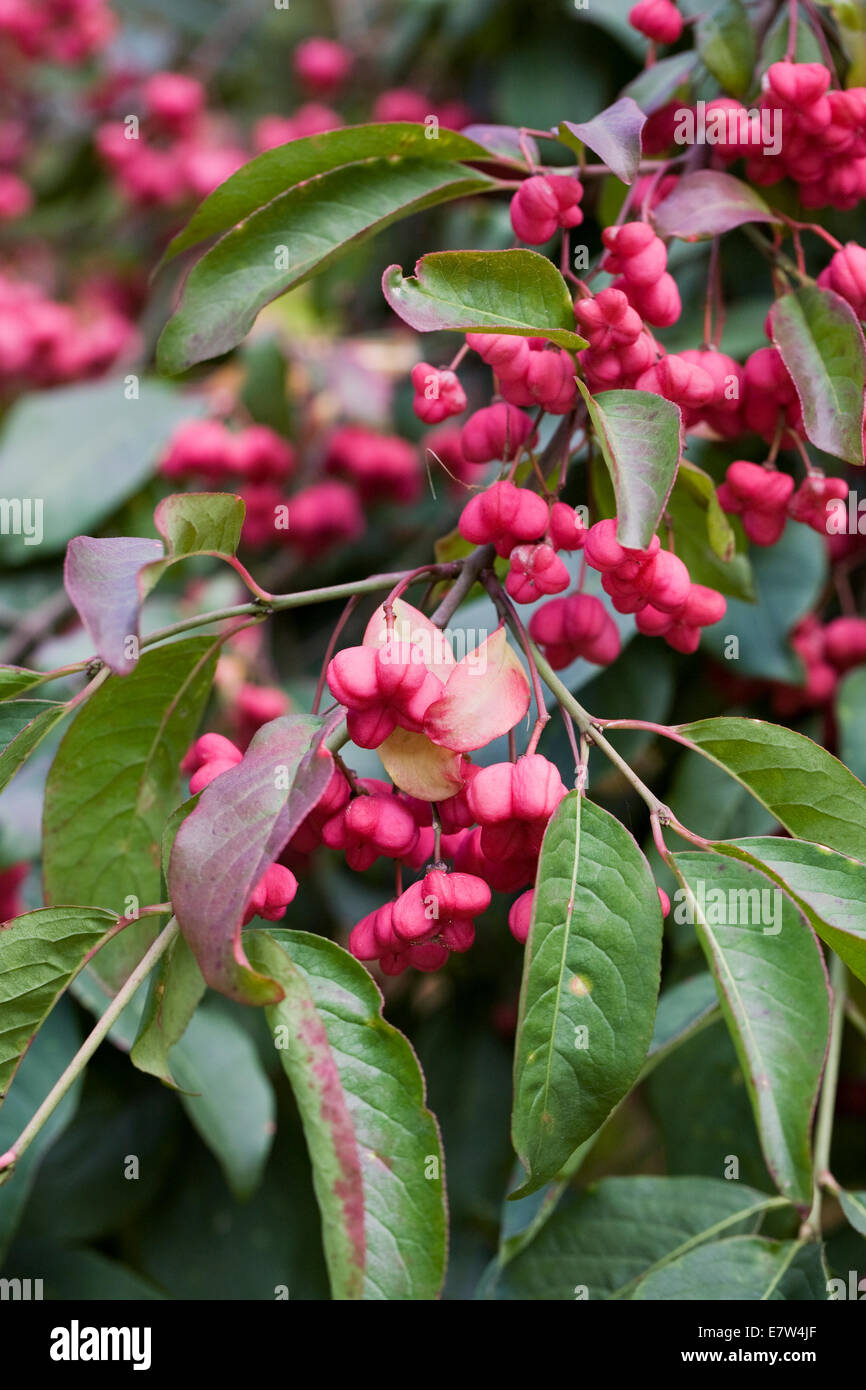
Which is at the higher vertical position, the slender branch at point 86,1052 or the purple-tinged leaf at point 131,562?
the purple-tinged leaf at point 131,562

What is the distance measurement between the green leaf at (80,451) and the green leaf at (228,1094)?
664 millimetres

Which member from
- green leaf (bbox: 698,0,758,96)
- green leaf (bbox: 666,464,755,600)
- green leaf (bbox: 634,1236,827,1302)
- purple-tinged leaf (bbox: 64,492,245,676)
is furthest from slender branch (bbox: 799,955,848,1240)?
green leaf (bbox: 698,0,758,96)

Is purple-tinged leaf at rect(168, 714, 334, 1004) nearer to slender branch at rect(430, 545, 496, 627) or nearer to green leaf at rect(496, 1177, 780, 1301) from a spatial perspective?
slender branch at rect(430, 545, 496, 627)

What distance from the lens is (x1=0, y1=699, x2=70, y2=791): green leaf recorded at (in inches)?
26.4

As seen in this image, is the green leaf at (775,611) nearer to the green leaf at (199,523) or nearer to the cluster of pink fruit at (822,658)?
the cluster of pink fruit at (822,658)

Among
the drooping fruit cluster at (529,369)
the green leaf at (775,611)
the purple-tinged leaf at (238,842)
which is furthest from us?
the green leaf at (775,611)

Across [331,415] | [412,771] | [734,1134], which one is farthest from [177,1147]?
[331,415]

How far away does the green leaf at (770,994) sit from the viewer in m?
0.55

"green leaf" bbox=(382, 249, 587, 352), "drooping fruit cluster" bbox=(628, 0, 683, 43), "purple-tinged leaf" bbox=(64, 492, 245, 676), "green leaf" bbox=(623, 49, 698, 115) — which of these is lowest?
"purple-tinged leaf" bbox=(64, 492, 245, 676)

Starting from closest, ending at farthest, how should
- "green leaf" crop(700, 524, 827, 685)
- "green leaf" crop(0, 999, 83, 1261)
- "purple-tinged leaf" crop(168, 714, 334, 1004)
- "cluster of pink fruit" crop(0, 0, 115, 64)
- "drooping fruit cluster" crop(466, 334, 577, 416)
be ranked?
"purple-tinged leaf" crop(168, 714, 334, 1004) < "drooping fruit cluster" crop(466, 334, 577, 416) < "green leaf" crop(0, 999, 83, 1261) < "green leaf" crop(700, 524, 827, 685) < "cluster of pink fruit" crop(0, 0, 115, 64)

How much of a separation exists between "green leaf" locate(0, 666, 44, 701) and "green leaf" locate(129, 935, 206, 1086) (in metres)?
0.18

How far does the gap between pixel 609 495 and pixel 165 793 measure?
343 millimetres

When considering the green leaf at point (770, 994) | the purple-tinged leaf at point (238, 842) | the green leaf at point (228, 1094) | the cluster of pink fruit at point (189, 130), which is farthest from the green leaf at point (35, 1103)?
the cluster of pink fruit at point (189, 130)

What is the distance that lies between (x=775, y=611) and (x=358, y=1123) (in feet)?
2.19
